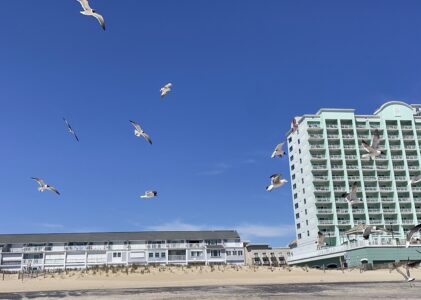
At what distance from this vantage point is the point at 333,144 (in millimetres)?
123625

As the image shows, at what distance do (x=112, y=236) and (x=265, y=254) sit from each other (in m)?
60.5

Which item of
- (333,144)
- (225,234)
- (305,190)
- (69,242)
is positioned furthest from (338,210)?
(69,242)

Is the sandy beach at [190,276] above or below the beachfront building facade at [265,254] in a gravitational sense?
below

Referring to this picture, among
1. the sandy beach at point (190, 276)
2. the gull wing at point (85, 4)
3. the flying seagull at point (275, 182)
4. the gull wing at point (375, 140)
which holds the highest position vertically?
the gull wing at point (85, 4)

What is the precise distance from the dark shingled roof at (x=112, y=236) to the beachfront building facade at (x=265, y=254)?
103ft

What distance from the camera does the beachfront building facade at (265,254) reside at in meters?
154

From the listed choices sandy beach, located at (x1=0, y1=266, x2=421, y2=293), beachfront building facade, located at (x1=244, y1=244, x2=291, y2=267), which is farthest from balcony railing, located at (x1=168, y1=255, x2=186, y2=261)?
sandy beach, located at (x1=0, y1=266, x2=421, y2=293)

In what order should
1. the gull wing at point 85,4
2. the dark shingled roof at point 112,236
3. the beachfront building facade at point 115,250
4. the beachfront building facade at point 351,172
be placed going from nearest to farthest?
the gull wing at point 85,4, the beachfront building facade at point 351,172, the beachfront building facade at point 115,250, the dark shingled roof at point 112,236

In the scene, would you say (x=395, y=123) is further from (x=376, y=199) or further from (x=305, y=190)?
(x=305, y=190)

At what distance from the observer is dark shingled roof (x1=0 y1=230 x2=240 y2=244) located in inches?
4759

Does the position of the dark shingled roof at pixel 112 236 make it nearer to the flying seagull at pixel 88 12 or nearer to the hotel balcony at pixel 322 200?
the hotel balcony at pixel 322 200

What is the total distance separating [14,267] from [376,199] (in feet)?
326

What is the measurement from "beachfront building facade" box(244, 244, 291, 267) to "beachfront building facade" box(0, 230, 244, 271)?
109 ft

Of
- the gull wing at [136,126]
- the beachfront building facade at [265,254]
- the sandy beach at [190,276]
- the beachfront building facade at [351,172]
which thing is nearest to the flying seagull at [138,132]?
the gull wing at [136,126]
